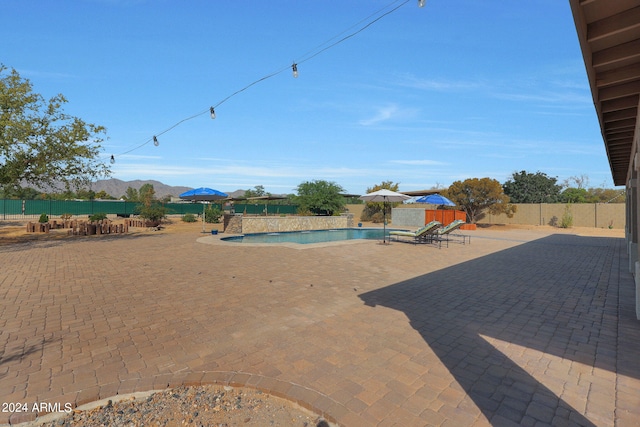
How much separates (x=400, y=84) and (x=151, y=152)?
14.6 meters

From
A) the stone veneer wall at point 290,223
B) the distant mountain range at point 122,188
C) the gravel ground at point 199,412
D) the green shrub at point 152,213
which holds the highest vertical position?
the distant mountain range at point 122,188

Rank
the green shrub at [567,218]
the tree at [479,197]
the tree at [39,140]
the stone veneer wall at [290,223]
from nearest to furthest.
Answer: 1. the tree at [39,140]
2. the stone veneer wall at [290,223]
3. the green shrub at [567,218]
4. the tree at [479,197]

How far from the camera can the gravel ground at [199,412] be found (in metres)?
2.19

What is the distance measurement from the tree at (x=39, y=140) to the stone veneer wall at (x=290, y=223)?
780 cm

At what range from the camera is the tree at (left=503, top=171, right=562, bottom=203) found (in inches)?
1400

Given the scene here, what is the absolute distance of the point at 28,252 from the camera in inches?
408

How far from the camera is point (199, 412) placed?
2297 millimetres

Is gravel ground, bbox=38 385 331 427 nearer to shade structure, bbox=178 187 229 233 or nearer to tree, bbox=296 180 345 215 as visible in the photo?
shade structure, bbox=178 187 229 233

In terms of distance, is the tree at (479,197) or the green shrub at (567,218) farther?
the tree at (479,197)

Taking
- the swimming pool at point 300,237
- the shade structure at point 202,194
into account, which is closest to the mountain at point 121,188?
the shade structure at point 202,194

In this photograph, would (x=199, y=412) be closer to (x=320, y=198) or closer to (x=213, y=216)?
(x=320, y=198)

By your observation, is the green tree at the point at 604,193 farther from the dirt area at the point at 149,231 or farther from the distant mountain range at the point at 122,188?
the distant mountain range at the point at 122,188

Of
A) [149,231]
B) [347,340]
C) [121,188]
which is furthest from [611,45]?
[121,188]

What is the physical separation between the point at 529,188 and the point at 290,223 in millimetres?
29748
